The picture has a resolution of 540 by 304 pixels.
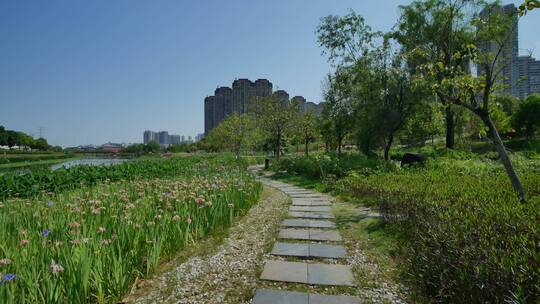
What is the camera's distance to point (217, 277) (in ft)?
9.94

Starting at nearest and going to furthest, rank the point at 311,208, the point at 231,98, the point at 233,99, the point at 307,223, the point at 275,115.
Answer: the point at 307,223 < the point at 311,208 < the point at 275,115 < the point at 233,99 < the point at 231,98

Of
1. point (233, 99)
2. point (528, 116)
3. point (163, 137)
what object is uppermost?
point (233, 99)

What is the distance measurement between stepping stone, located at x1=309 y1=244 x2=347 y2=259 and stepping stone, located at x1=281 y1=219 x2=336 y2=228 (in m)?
0.95

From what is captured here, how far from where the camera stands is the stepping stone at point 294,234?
427 cm

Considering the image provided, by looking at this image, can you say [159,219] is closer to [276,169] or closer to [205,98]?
[276,169]

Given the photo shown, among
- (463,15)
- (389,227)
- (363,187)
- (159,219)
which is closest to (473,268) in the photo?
(389,227)

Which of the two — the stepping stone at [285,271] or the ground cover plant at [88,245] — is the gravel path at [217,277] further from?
the ground cover plant at [88,245]

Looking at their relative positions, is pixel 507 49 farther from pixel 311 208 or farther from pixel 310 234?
pixel 310 234

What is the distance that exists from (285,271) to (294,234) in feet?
4.31

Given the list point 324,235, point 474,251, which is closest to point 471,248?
point 474,251

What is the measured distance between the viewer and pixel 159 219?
3.60 metres

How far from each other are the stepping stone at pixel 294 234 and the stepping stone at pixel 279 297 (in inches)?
62.0

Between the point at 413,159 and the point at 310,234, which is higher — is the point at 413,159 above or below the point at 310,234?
above

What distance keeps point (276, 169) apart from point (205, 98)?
56.0 meters
